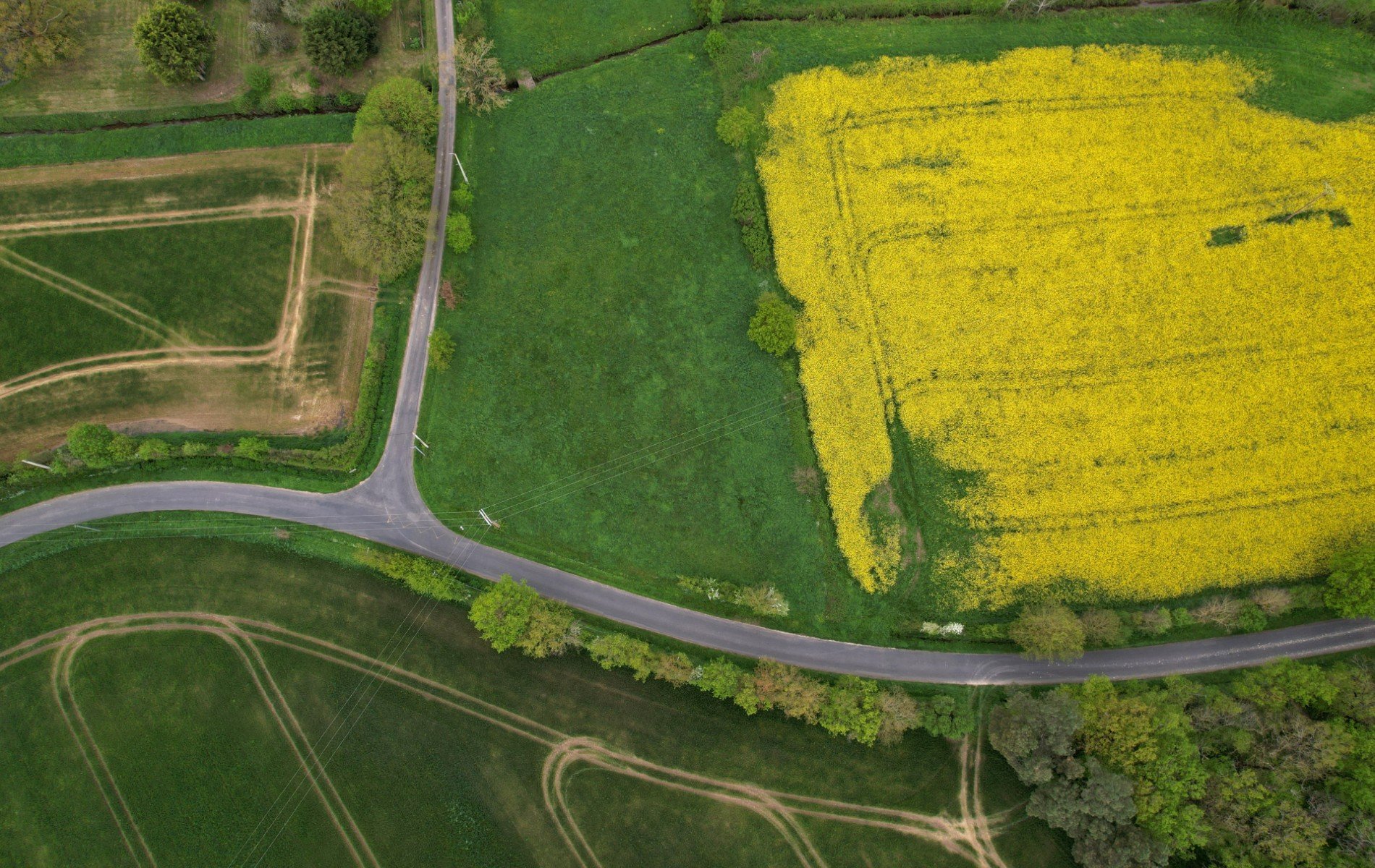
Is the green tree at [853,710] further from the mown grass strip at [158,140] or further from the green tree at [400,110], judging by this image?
the mown grass strip at [158,140]

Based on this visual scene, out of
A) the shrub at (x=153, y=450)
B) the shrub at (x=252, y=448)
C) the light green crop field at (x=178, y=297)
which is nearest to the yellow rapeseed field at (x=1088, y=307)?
the light green crop field at (x=178, y=297)

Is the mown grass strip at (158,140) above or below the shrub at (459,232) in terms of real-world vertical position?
above

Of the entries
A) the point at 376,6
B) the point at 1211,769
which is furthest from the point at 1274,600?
the point at 376,6

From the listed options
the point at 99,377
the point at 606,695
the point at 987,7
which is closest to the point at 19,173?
the point at 99,377

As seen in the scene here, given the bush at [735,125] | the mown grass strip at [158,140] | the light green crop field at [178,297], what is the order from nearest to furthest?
Answer: 1. the bush at [735,125]
2. the light green crop field at [178,297]
3. the mown grass strip at [158,140]

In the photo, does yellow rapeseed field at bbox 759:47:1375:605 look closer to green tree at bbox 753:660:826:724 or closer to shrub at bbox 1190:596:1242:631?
shrub at bbox 1190:596:1242:631

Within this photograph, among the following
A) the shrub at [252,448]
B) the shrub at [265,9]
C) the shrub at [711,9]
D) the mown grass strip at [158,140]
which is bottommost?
the shrub at [252,448]

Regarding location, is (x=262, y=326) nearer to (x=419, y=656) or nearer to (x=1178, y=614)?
(x=419, y=656)
